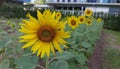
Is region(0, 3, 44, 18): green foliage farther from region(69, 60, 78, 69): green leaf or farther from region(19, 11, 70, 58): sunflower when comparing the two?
region(19, 11, 70, 58): sunflower

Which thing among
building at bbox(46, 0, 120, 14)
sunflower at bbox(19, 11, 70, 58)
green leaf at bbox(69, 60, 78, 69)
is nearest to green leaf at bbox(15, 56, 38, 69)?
sunflower at bbox(19, 11, 70, 58)

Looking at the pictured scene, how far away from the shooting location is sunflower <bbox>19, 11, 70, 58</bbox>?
1.34 meters

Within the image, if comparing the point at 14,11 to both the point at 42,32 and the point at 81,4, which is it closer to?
the point at 81,4

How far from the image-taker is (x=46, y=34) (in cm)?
134

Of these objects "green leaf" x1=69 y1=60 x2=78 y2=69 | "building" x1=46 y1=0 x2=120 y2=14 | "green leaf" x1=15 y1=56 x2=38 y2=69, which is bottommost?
"building" x1=46 y1=0 x2=120 y2=14

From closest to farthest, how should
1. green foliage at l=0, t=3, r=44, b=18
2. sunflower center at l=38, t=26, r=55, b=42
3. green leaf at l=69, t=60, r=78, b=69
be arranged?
sunflower center at l=38, t=26, r=55, b=42, green leaf at l=69, t=60, r=78, b=69, green foliage at l=0, t=3, r=44, b=18

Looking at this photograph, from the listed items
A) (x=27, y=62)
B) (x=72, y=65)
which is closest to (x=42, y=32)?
(x=27, y=62)

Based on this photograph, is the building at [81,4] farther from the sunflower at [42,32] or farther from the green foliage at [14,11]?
the sunflower at [42,32]

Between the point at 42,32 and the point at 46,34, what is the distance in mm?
25

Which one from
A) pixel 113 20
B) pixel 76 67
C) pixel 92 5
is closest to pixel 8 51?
pixel 76 67

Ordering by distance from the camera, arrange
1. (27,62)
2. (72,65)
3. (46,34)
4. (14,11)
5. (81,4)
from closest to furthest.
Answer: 1. (46,34)
2. (27,62)
3. (72,65)
4. (14,11)
5. (81,4)

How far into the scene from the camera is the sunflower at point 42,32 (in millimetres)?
1338

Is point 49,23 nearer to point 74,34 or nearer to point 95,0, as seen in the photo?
point 74,34

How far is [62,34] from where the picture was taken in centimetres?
136
